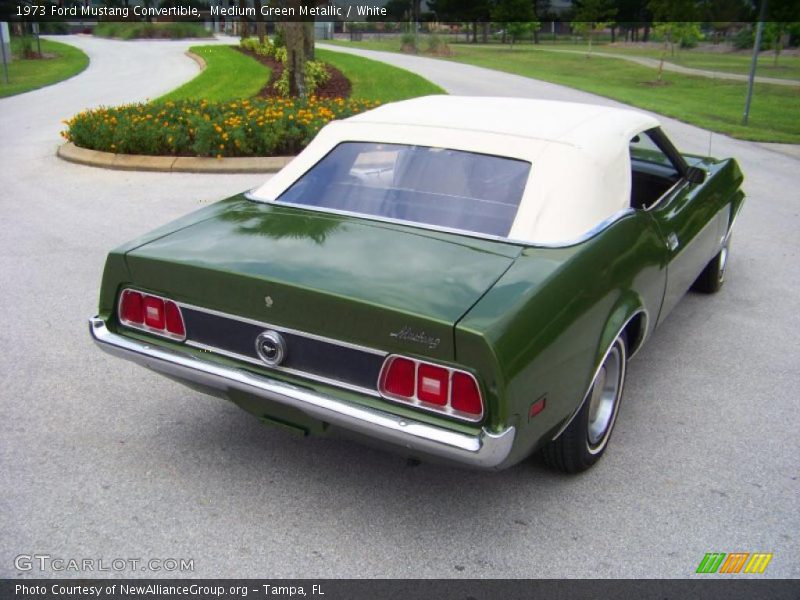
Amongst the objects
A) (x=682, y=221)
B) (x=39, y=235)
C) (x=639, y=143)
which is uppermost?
(x=639, y=143)

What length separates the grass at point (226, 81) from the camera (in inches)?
641

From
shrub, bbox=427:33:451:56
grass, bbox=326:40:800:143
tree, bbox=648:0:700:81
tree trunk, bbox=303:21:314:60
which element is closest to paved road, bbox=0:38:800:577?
grass, bbox=326:40:800:143

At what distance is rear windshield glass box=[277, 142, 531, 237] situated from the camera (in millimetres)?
3365

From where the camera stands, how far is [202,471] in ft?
10.9

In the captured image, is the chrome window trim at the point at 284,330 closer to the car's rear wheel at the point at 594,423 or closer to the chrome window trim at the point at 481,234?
the chrome window trim at the point at 481,234

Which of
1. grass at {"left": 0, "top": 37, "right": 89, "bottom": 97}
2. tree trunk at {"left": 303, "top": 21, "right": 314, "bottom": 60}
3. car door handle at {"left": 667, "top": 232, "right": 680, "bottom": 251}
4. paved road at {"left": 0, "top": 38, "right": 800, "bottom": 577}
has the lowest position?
paved road at {"left": 0, "top": 38, "right": 800, "bottom": 577}

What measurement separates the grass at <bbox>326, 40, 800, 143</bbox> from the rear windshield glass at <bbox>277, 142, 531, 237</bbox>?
36.4 feet

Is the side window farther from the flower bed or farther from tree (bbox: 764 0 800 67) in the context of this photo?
tree (bbox: 764 0 800 67)

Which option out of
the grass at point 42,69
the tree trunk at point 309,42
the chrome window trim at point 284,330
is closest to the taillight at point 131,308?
the chrome window trim at point 284,330

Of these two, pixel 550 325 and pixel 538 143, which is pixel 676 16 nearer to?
pixel 538 143

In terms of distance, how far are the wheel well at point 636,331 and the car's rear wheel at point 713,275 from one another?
6.68 ft
